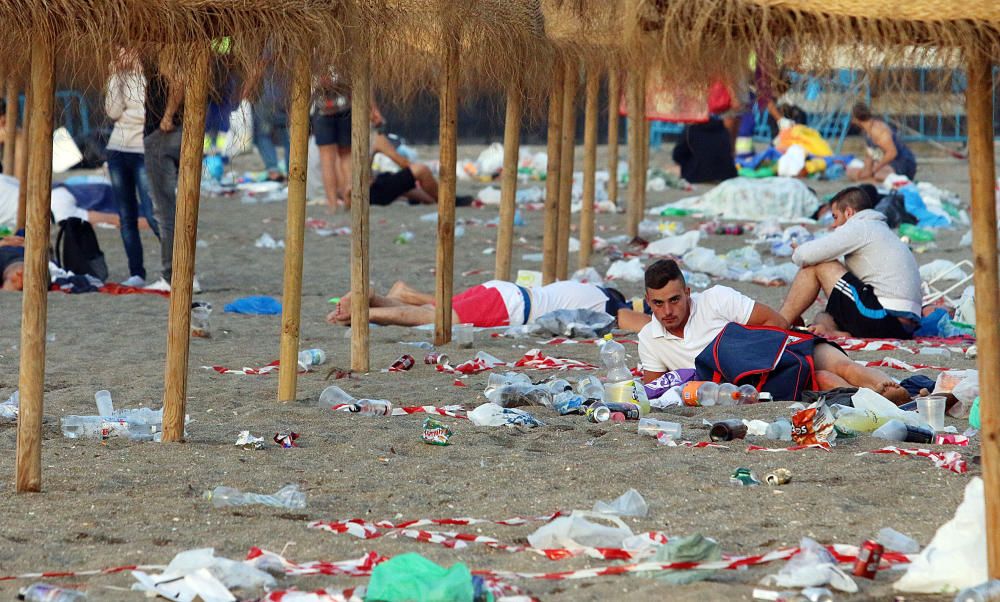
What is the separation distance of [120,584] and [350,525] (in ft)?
2.37

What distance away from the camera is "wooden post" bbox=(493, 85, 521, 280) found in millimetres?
7781

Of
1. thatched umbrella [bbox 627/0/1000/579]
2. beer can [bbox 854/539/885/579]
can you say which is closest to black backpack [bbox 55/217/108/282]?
thatched umbrella [bbox 627/0/1000/579]

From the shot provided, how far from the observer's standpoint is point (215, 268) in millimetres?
11047

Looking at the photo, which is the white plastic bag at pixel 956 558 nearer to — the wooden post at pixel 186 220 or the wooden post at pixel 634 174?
the wooden post at pixel 186 220

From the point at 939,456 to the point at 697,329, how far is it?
72.7 inches

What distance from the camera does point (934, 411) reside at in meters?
5.18

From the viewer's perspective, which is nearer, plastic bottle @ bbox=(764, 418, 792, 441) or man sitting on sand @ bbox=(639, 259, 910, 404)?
plastic bottle @ bbox=(764, 418, 792, 441)

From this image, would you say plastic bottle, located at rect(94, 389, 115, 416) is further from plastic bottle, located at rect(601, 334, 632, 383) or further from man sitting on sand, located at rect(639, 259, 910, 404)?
man sitting on sand, located at rect(639, 259, 910, 404)

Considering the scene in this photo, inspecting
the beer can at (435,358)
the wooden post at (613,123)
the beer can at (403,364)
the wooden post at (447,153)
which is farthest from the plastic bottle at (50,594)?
the wooden post at (613,123)

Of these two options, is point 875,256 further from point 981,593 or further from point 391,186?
point 391,186

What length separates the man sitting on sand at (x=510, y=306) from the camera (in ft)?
26.7

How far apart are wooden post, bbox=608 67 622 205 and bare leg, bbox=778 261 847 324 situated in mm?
1992

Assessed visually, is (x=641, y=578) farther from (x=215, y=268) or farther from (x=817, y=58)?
(x=215, y=268)

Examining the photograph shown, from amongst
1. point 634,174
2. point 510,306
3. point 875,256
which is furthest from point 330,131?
point 875,256
